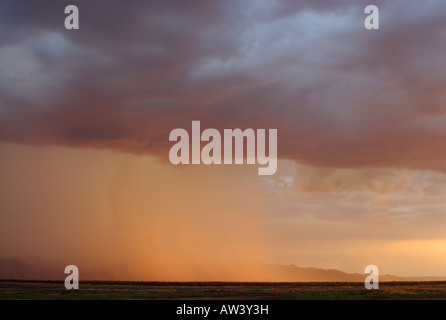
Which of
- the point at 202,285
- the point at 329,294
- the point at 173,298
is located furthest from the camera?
the point at 202,285

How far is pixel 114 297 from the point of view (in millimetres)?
77312
